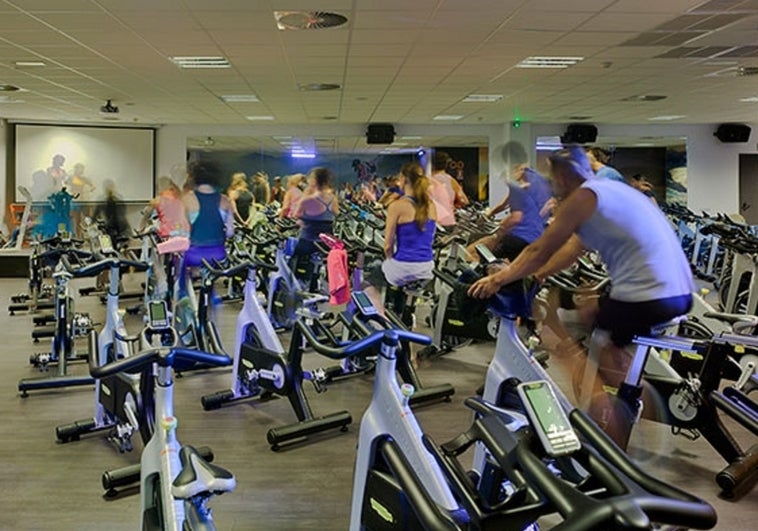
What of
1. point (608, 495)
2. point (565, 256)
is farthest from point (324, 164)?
point (608, 495)

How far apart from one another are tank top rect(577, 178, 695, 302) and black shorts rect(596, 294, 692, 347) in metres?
0.03

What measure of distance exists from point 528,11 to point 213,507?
4.30 metres

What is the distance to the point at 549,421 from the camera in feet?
3.00

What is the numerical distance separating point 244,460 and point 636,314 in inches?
79.5

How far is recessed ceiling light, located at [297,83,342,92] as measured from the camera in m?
8.19

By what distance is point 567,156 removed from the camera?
2.86 metres

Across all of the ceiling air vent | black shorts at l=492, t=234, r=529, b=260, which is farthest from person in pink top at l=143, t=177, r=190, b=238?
black shorts at l=492, t=234, r=529, b=260

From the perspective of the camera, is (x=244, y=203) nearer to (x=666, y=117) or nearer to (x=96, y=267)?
(x=96, y=267)

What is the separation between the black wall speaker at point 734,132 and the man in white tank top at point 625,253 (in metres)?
12.7

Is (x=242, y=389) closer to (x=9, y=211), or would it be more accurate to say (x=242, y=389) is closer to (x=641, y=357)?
(x=641, y=357)

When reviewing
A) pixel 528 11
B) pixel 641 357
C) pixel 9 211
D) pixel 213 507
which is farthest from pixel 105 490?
pixel 9 211

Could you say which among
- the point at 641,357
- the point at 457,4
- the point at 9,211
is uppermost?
the point at 457,4

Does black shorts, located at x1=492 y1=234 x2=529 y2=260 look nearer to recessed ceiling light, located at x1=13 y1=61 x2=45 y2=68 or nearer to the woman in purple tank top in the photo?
the woman in purple tank top

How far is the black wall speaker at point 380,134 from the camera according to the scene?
42.0ft
